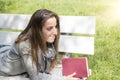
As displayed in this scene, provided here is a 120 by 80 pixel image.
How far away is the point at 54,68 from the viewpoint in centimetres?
315

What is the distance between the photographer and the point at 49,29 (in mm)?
2754

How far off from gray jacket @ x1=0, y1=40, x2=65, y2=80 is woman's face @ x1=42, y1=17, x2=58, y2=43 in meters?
0.15

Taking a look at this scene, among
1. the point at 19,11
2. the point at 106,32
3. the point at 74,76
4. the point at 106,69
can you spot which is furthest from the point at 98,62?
the point at 19,11

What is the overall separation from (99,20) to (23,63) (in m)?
2.67

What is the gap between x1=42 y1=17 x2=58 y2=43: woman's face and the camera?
273 cm

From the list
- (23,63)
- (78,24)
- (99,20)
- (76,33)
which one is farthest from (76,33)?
(99,20)

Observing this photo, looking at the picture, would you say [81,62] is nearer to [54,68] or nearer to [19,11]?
[54,68]

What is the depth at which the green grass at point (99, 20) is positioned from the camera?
414 cm

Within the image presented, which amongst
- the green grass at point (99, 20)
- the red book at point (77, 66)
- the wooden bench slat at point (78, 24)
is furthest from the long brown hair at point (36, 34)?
the green grass at point (99, 20)

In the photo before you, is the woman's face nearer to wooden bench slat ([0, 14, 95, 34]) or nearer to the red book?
the red book

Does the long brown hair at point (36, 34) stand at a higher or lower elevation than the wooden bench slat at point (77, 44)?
higher

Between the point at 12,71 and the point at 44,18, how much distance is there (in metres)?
0.57

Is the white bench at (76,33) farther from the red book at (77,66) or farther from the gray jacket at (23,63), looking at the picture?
the red book at (77,66)

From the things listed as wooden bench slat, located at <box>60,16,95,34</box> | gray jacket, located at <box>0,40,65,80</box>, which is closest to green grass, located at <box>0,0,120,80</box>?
wooden bench slat, located at <box>60,16,95,34</box>
